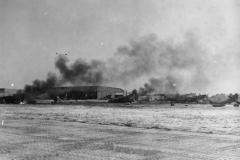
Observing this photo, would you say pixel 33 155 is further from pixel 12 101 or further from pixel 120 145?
pixel 12 101

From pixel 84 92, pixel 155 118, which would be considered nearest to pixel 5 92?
pixel 84 92

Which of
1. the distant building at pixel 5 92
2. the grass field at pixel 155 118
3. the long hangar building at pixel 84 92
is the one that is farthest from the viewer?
the distant building at pixel 5 92

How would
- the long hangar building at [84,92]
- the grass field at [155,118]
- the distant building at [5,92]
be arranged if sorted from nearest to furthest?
1. the grass field at [155,118]
2. the long hangar building at [84,92]
3. the distant building at [5,92]

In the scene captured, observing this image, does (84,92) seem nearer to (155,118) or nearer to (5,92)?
(5,92)

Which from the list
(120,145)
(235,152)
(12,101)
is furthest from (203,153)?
(12,101)

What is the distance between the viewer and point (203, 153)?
8.88 metres

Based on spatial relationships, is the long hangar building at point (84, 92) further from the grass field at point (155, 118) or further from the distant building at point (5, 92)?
the grass field at point (155, 118)

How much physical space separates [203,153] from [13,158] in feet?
19.7

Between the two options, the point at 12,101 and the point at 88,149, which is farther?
the point at 12,101

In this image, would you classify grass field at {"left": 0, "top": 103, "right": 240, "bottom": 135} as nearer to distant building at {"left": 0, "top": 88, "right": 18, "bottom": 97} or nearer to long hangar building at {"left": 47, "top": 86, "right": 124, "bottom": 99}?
long hangar building at {"left": 47, "top": 86, "right": 124, "bottom": 99}

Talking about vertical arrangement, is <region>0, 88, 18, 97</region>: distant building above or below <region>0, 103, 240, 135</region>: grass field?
above

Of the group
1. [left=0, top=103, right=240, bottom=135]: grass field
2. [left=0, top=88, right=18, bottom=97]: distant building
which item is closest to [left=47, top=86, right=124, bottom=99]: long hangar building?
[left=0, top=88, right=18, bottom=97]: distant building

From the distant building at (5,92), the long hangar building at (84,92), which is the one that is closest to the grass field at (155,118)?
the long hangar building at (84,92)

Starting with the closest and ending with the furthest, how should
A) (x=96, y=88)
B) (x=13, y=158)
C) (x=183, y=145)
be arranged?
(x=13, y=158), (x=183, y=145), (x=96, y=88)
